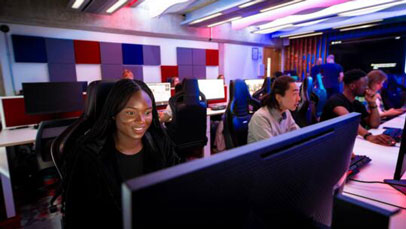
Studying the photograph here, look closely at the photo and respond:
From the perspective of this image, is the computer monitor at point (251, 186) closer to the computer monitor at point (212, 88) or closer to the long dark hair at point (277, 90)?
the long dark hair at point (277, 90)

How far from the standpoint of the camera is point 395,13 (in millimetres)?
6062

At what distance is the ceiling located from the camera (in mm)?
4930

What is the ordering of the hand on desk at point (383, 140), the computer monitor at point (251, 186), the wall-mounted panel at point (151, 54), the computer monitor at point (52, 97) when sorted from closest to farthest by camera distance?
the computer monitor at point (251, 186) < the hand on desk at point (383, 140) < the computer monitor at point (52, 97) < the wall-mounted panel at point (151, 54)

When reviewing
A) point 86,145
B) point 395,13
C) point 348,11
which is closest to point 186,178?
point 86,145

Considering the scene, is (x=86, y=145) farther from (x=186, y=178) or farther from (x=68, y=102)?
(x=68, y=102)

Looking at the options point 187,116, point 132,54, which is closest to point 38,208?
point 187,116

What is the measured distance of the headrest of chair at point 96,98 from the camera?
1147mm

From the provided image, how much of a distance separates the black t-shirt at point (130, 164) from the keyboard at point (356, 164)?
1079 millimetres

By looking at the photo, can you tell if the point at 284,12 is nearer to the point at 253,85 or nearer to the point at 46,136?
the point at 253,85

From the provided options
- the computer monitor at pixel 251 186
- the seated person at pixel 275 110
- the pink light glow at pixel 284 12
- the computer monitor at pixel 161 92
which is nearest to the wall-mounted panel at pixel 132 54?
the computer monitor at pixel 161 92

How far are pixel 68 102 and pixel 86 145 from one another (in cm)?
219

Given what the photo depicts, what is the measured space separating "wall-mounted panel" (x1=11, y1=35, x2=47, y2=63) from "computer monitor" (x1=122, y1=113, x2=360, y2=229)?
5939mm

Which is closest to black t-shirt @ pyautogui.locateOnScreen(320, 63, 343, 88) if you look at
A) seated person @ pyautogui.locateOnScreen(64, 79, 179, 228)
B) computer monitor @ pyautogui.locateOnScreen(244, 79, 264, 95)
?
computer monitor @ pyautogui.locateOnScreen(244, 79, 264, 95)

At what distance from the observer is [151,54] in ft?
21.1
